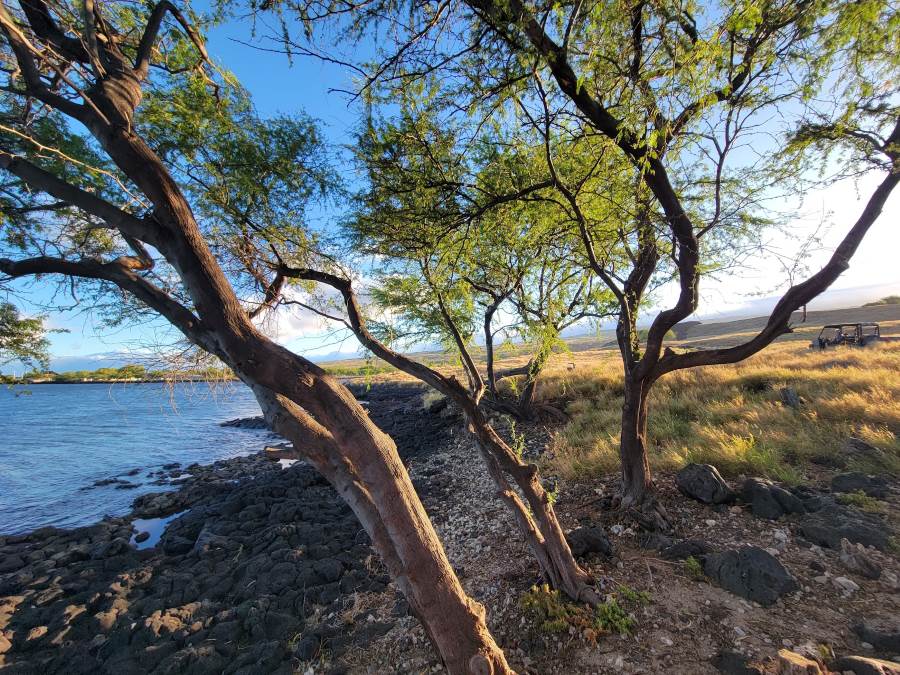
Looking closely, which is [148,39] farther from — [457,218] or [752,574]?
[752,574]

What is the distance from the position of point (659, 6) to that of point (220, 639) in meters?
8.94

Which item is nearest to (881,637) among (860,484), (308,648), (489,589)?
(860,484)

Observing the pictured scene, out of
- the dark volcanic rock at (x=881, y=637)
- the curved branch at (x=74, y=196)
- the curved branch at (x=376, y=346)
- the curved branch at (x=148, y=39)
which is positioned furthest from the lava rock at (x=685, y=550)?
the curved branch at (x=148, y=39)

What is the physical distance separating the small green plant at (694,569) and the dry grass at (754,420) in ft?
9.30

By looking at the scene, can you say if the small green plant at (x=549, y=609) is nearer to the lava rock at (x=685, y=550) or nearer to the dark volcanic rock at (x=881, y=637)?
the lava rock at (x=685, y=550)

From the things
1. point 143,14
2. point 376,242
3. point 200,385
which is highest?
point 143,14

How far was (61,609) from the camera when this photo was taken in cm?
595

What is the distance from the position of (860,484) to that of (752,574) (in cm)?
308

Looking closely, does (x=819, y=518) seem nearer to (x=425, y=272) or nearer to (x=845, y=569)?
(x=845, y=569)

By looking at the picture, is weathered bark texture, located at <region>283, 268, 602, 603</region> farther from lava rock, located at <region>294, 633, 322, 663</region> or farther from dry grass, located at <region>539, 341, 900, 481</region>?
dry grass, located at <region>539, 341, 900, 481</region>

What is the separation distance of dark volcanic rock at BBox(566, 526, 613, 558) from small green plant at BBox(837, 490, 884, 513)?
3.23 meters

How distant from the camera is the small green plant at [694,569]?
12.6ft

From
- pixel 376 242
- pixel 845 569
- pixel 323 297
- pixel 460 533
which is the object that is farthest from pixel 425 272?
pixel 845 569

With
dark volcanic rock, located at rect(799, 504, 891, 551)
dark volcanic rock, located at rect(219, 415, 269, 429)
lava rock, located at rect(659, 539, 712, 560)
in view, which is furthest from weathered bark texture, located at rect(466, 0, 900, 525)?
dark volcanic rock, located at rect(219, 415, 269, 429)
